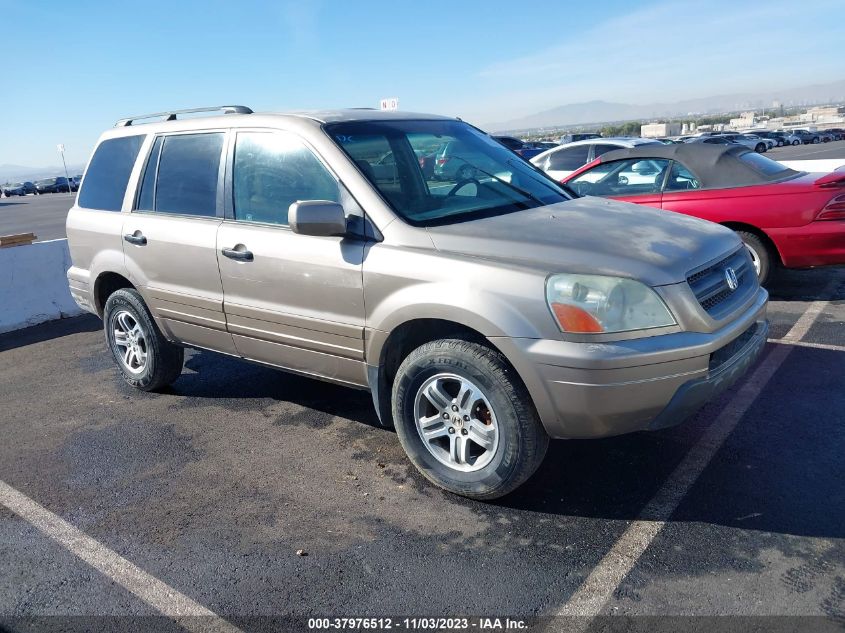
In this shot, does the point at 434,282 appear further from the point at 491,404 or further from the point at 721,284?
the point at 721,284

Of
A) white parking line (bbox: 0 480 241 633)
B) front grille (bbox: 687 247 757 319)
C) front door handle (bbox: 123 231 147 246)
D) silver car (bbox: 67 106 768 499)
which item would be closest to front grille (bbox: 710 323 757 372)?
silver car (bbox: 67 106 768 499)

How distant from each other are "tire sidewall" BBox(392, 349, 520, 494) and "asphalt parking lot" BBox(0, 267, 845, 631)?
0.13 meters

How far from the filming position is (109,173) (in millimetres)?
5371

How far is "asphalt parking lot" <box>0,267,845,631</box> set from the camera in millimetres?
2832

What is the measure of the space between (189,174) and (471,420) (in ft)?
8.36

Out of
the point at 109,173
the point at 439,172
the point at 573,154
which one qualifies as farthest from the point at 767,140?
the point at 109,173

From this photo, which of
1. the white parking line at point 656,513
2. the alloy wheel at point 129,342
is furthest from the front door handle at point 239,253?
the white parking line at point 656,513

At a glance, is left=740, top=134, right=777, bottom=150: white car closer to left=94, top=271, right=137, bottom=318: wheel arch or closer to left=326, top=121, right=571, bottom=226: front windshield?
left=326, top=121, right=571, bottom=226: front windshield

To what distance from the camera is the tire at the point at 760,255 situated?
6852 mm

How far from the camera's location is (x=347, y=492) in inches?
149

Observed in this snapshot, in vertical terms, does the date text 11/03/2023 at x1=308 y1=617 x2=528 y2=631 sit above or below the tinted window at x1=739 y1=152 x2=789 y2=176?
below

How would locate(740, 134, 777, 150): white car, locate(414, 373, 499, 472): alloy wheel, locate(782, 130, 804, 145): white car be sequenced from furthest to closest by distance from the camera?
locate(782, 130, 804, 145): white car
locate(740, 134, 777, 150): white car
locate(414, 373, 499, 472): alloy wheel

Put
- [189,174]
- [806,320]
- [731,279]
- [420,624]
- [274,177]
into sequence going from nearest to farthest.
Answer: [420,624], [731,279], [274,177], [189,174], [806,320]

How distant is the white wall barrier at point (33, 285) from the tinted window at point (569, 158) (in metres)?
8.44
